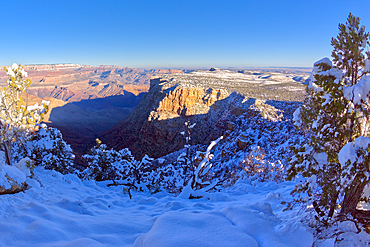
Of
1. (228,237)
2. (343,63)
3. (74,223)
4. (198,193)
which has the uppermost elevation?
(343,63)

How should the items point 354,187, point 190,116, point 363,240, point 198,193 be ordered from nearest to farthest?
point 363,240, point 354,187, point 198,193, point 190,116

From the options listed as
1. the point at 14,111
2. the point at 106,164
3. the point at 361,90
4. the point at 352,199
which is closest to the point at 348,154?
the point at 361,90

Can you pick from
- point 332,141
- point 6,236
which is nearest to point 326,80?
point 332,141

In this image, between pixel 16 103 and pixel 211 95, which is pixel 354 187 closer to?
pixel 16 103

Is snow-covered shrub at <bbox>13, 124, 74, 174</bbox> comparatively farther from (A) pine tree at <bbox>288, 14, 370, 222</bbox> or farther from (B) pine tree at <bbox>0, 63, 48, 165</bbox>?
(A) pine tree at <bbox>288, 14, 370, 222</bbox>

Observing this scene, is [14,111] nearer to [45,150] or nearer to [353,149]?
[45,150]

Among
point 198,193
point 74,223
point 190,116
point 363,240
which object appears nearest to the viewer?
point 363,240

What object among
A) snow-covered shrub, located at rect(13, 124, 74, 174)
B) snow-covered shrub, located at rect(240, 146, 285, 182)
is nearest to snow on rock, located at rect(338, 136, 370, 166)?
snow-covered shrub, located at rect(240, 146, 285, 182)
